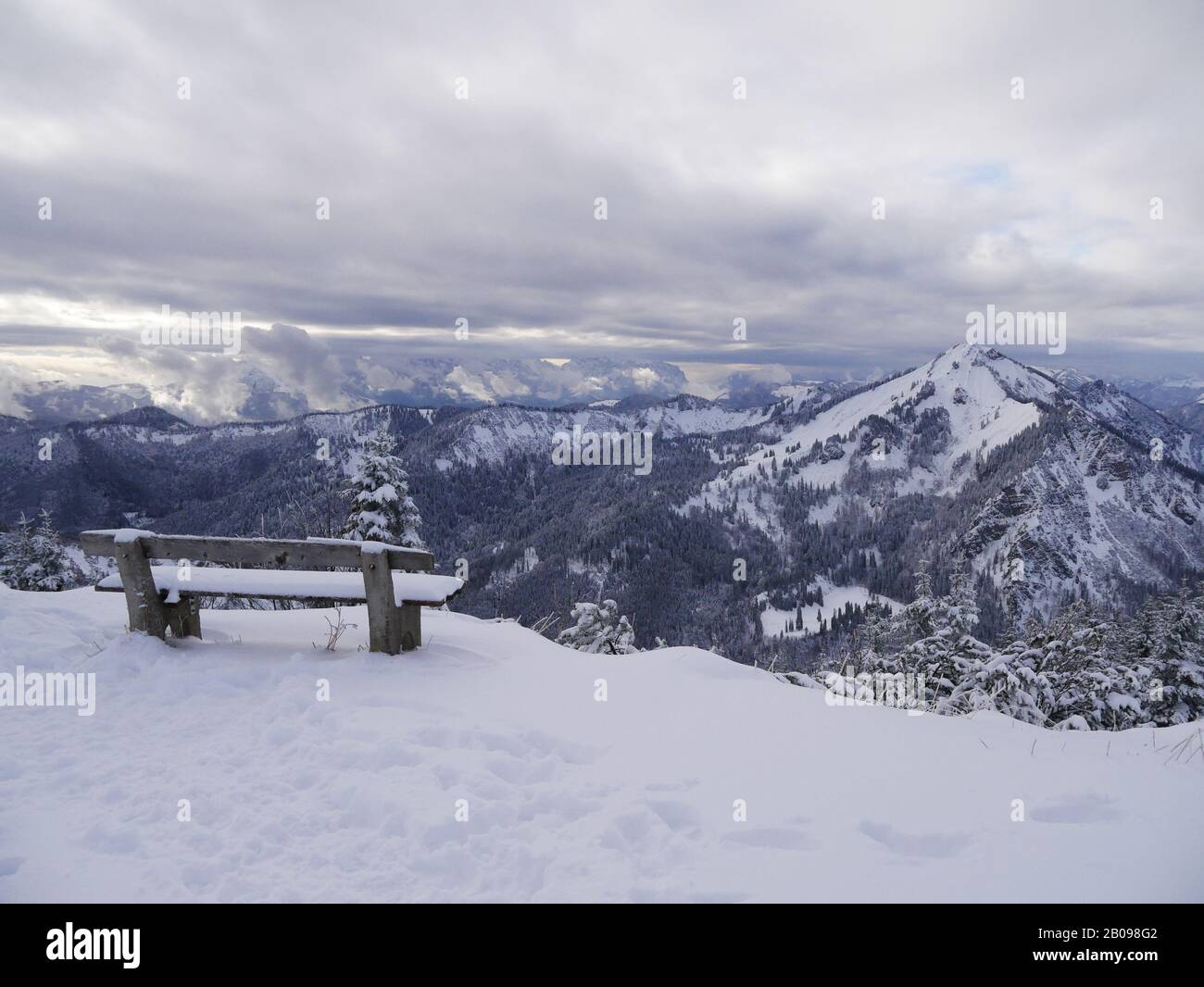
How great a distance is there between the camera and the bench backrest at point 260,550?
6.85 meters

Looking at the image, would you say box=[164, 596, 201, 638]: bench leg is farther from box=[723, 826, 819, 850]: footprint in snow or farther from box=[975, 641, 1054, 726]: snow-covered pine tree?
box=[975, 641, 1054, 726]: snow-covered pine tree

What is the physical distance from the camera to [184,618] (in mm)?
7398

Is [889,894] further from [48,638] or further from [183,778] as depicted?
[48,638]

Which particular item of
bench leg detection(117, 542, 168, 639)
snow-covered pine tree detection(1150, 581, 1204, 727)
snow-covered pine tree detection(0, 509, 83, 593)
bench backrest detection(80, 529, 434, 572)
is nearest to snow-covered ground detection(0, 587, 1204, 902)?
bench leg detection(117, 542, 168, 639)

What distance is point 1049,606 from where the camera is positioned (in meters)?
181

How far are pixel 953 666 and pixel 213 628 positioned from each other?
1332 centimetres

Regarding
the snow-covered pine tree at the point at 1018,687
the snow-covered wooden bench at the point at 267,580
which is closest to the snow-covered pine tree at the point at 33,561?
the snow-covered wooden bench at the point at 267,580

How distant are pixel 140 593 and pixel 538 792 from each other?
18.0 ft

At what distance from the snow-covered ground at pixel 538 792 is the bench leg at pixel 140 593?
Answer: 0.33 m

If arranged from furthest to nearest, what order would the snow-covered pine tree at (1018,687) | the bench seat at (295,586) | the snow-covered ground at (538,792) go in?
the snow-covered pine tree at (1018,687) < the bench seat at (295,586) < the snow-covered ground at (538,792)

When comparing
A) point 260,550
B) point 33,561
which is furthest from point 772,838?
point 33,561

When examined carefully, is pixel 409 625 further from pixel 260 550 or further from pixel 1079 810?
Result: pixel 1079 810

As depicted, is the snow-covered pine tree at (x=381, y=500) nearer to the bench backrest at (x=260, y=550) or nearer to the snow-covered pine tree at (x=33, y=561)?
the snow-covered pine tree at (x=33, y=561)
